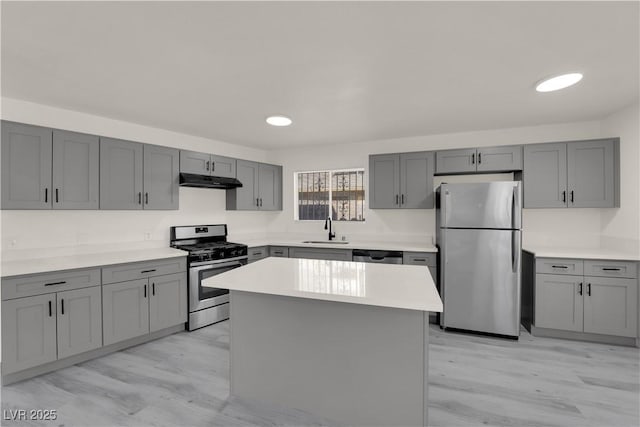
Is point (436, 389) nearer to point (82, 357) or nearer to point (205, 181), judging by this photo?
point (82, 357)

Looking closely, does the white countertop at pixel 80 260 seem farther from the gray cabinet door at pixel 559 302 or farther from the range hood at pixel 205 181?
the gray cabinet door at pixel 559 302

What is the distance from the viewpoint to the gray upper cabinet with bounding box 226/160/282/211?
461 centimetres

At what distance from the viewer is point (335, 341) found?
1.91 metres

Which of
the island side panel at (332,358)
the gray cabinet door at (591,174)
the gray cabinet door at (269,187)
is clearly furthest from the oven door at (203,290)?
the gray cabinet door at (591,174)

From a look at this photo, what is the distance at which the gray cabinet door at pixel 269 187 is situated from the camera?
4.95m

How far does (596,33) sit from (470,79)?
77 centimetres

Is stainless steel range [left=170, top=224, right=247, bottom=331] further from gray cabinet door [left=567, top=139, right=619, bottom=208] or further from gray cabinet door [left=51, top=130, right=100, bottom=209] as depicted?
gray cabinet door [left=567, top=139, right=619, bottom=208]

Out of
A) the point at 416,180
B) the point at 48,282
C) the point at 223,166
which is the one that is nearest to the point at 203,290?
the point at 48,282

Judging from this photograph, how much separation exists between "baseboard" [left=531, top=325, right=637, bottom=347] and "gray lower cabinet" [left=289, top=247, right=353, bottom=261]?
226 cm

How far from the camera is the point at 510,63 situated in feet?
7.14

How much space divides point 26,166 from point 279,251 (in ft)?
9.41

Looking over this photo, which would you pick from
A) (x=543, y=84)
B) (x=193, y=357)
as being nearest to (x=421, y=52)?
(x=543, y=84)

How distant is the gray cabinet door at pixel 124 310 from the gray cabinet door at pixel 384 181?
9.84 ft

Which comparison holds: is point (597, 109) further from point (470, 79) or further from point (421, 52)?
point (421, 52)
